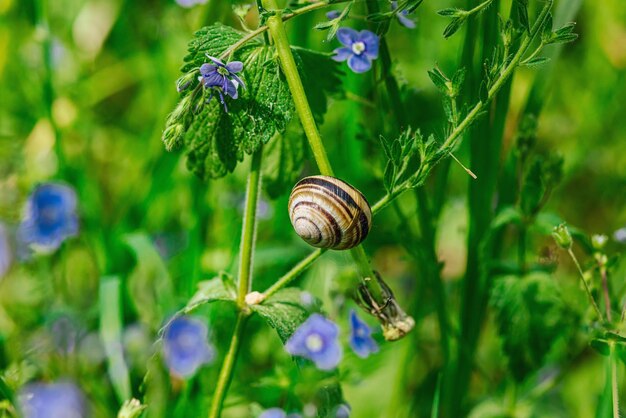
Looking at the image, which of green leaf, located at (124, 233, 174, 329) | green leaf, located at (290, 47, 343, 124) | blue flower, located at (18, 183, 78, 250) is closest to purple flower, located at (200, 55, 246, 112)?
green leaf, located at (290, 47, 343, 124)

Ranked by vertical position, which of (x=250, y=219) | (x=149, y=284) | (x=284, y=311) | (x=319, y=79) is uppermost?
(x=319, y=79)

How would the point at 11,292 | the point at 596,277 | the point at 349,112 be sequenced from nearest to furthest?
1. the point at 596,277
2. the point at 349,112
3. the point at 11,292

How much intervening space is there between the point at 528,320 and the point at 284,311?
Answer: 74 cm

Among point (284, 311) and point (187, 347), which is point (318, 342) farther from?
point (187, 347)

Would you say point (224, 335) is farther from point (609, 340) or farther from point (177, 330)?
point (609, 340)

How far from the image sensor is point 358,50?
1.72m

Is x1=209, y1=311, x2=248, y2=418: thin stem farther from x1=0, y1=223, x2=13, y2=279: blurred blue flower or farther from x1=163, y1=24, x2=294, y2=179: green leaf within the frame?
x1=0, y1=223, x2=13, y2=279: blurred blue flower

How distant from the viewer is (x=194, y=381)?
83.3 inches

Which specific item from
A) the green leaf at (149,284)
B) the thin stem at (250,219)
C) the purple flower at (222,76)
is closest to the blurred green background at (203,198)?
the green leaf at (149,284)

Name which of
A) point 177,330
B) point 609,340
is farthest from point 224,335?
point 609,340

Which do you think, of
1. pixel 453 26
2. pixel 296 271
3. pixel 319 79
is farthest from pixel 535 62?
pixel 296 271

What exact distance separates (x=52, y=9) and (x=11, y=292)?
1535 millimetres

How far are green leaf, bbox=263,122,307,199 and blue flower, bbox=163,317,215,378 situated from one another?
0.48 metres

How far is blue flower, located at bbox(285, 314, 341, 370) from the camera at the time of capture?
1.69m
